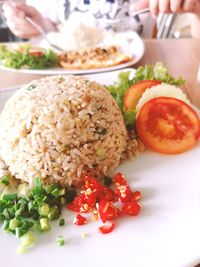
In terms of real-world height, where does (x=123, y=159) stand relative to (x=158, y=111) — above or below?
below

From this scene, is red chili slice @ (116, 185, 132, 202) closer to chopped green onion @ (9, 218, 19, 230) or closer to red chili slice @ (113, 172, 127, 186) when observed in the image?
red chili slice @ (113, 172, 127, 186)

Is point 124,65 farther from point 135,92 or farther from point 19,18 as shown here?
point 19,18

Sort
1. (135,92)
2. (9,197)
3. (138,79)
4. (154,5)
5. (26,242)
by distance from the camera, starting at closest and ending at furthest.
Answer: (26,242) < (9,197) < (135,92) < (138,79) < (154,5)

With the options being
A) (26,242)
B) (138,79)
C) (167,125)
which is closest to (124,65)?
(138,79)

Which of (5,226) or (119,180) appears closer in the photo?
(5,226)

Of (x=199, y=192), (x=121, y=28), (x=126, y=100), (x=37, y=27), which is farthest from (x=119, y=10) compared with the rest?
(x=199, y=192)

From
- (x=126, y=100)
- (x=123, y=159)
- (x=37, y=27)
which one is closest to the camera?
Result: (x=123, y=159)

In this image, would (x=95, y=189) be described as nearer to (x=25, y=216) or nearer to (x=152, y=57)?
(x=25, y=216)
